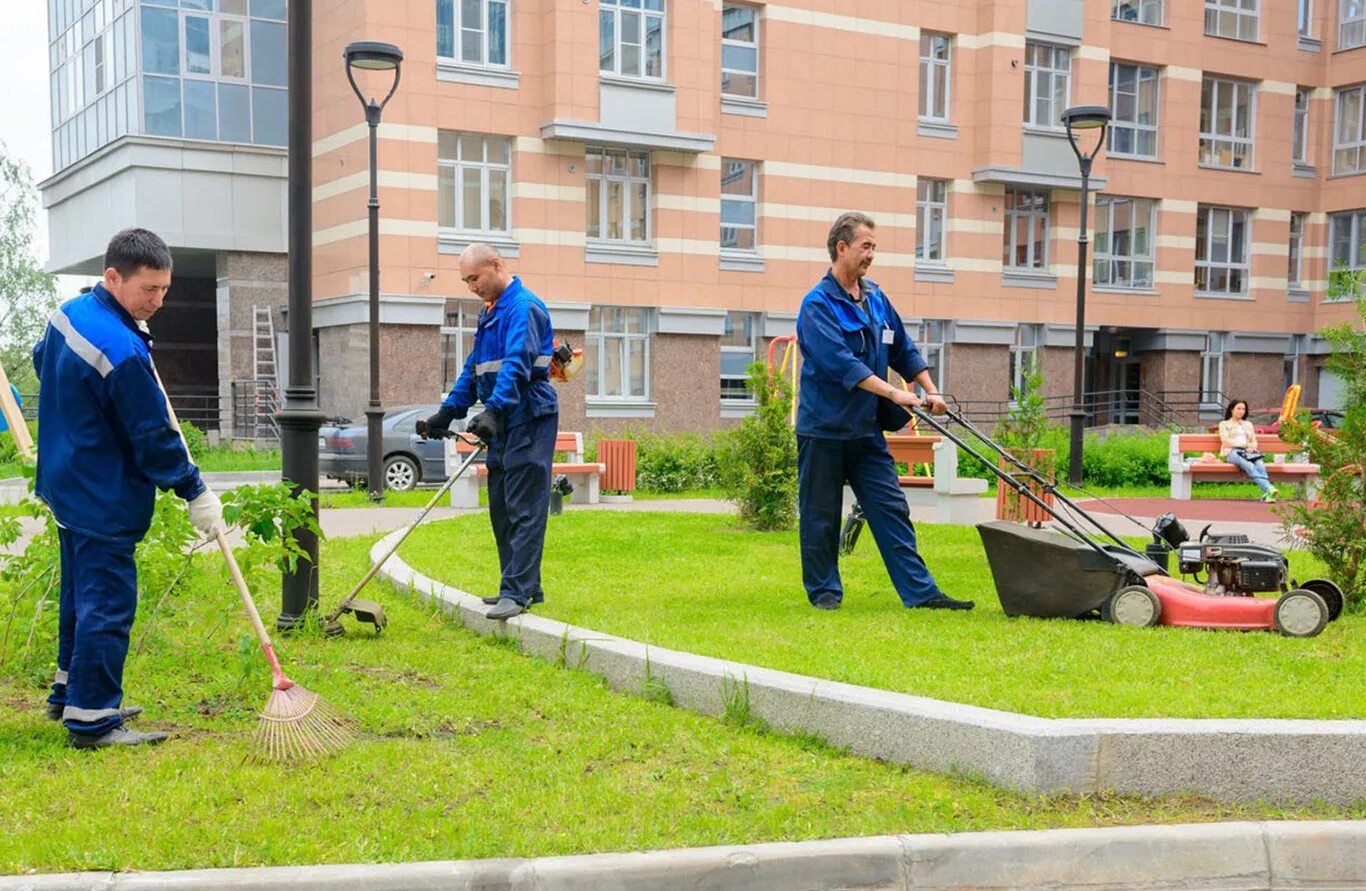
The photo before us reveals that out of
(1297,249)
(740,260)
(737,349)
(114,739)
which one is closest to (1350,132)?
(1297,249)

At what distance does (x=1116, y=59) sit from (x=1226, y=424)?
1768 cm

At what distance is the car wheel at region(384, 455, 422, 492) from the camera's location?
19406mm

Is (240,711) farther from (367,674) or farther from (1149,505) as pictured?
(1149,505)

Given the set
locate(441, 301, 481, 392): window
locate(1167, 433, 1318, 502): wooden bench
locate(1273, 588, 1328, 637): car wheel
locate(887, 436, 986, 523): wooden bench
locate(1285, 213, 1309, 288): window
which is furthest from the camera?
locate(1285, 213, 1309, 288): window

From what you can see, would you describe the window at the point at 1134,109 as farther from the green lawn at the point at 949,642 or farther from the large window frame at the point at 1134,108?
the green lawn at the point at 949,642

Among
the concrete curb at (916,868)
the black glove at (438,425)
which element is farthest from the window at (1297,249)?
the concrete curb at (916,868)

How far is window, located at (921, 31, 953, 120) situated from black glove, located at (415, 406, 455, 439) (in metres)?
26.4

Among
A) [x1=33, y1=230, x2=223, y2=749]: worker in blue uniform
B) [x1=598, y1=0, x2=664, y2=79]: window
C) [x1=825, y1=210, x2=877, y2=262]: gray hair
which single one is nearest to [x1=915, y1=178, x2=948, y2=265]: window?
[x1=598, y1=0, x2=664, y2=79]: window

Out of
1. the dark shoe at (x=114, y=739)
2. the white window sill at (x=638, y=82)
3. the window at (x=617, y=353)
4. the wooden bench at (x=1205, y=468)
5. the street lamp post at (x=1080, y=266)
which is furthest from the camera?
the window at (x=617, y=353)

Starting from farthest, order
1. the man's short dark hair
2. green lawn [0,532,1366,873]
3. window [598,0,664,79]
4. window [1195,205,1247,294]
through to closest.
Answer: window [1195,205,1247,294] → window [598,0,664,79] → the man's short dark hair → green lawn [0,532,1366,873]

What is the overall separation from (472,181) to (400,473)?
924cm

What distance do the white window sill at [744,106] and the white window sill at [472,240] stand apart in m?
6.08

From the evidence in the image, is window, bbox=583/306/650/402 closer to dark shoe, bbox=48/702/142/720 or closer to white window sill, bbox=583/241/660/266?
white window sill, bbox=583/241/660/266

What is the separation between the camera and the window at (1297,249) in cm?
3684
